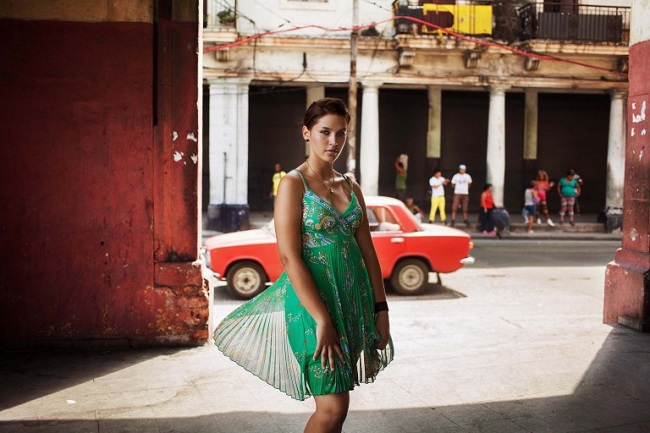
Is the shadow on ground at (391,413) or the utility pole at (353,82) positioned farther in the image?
the utility pole at (353,82)

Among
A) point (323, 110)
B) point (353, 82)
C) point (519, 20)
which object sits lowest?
point (323, 110)

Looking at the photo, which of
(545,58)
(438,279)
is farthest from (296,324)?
(545,58)

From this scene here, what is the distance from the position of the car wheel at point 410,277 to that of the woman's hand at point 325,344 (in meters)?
8.20

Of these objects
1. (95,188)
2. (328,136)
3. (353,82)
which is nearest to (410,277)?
(95,188)

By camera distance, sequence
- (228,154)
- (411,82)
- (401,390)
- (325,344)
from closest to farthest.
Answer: (325,344) < (401,390) < (228,154) < (411,82)

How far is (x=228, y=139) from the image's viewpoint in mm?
21062

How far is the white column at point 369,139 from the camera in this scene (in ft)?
71.9

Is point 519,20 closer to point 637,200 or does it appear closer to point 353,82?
point 353,82

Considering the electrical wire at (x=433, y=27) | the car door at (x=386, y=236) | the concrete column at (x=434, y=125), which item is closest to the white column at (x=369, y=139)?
the electrical wire at (x=433, y=27)

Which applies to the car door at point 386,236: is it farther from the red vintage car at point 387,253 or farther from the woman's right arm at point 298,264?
the woman's right arm at point 298,264

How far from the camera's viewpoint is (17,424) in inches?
180

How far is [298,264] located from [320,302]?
0.19 meters

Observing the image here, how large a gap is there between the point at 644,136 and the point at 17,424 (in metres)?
6.16

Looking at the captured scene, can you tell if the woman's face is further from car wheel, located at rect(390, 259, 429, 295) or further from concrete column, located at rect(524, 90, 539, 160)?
concrete column, located at rect(524, 90, 539, 160)
